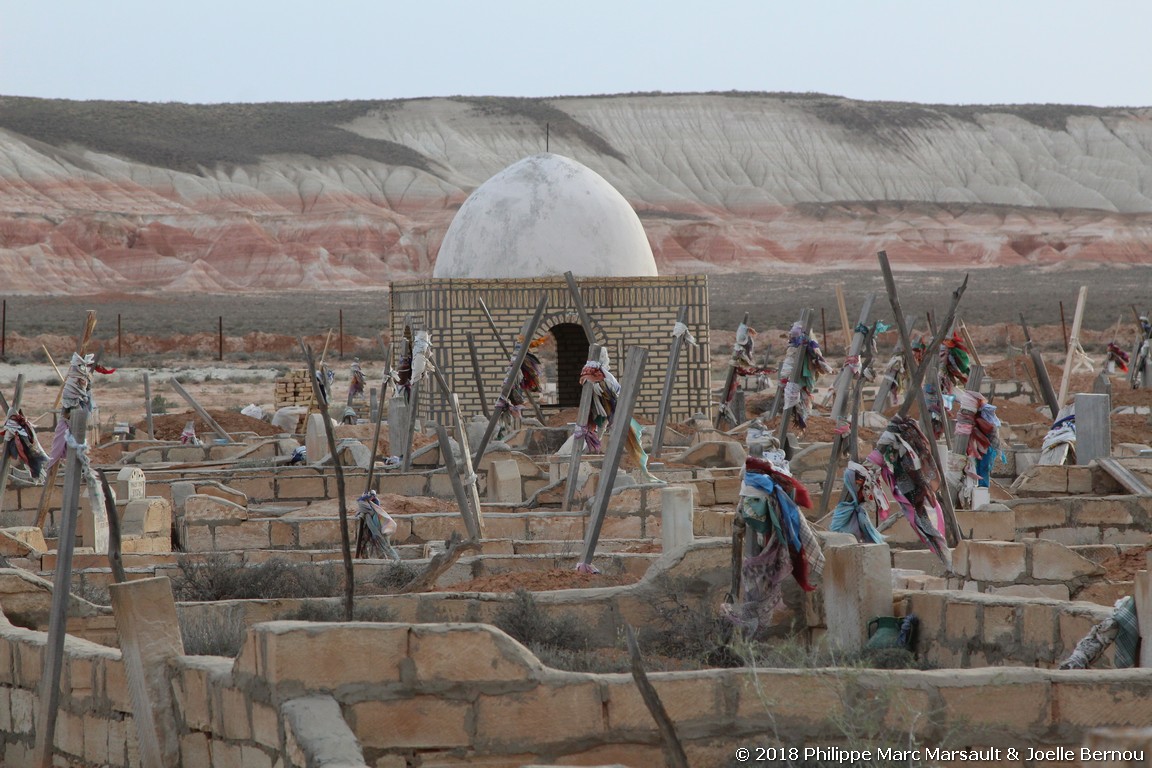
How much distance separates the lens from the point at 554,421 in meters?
19.8

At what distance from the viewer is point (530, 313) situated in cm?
2009

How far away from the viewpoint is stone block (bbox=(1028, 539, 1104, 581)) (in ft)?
28.4

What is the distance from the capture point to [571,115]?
381ft

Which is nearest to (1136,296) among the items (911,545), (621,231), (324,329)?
(324,329)

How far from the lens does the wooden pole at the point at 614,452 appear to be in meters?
Answer: 8.81

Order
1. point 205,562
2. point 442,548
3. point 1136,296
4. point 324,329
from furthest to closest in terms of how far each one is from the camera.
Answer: point 1136,296 < point 324,329 < point 442,548 < point 205,562

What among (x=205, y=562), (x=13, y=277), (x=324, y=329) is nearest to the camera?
(x=205, y=562)

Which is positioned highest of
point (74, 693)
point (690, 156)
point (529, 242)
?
point (690, 156)

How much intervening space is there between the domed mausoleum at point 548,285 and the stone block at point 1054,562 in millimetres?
11123

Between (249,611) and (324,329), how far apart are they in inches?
1852

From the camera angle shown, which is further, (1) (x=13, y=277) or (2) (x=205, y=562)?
(1) (x=13, y=277)

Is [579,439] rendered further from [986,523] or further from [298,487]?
[298,487]

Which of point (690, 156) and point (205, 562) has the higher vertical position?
point (690, 156)

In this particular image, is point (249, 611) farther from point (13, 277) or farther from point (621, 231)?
point (13, 277)
